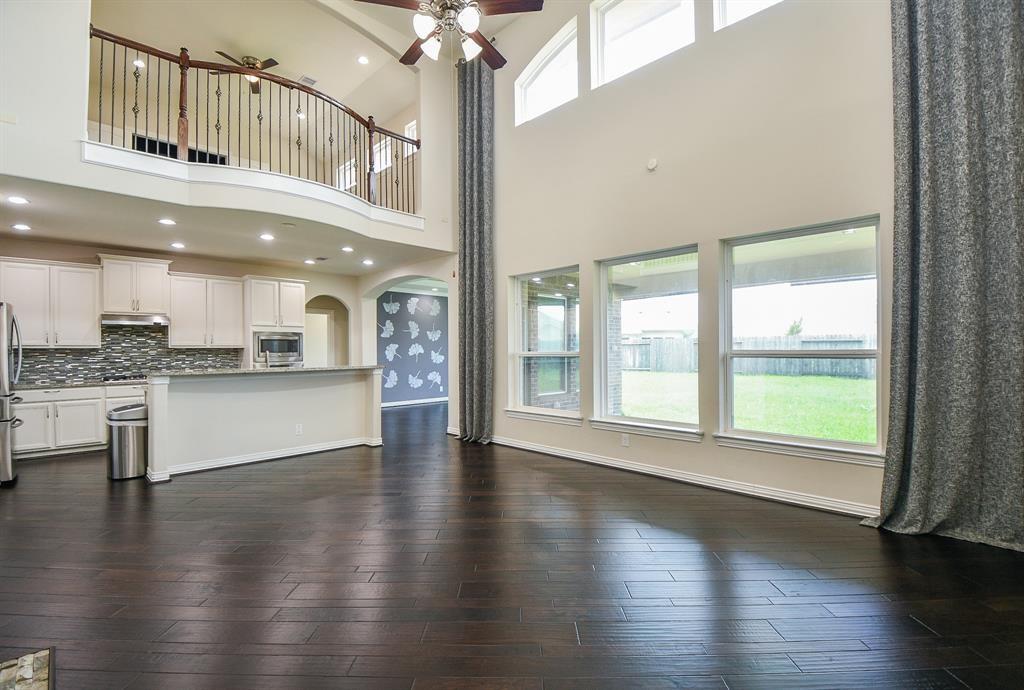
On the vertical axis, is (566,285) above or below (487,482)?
above

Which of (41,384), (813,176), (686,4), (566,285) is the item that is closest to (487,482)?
(566,285)

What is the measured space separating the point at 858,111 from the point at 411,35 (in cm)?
563

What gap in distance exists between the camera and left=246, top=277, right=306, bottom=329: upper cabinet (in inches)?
266

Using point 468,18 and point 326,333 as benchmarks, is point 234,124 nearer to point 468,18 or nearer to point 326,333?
point 326,333

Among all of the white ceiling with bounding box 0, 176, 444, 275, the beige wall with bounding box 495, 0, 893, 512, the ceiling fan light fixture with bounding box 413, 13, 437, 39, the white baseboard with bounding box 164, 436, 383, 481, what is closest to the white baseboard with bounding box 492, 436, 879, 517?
the beige wall with bounding box 495, 0, 893, 512

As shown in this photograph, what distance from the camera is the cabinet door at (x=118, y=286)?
18.5ft

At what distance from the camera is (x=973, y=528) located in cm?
270

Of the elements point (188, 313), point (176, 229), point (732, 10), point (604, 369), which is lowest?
point (604, 369)

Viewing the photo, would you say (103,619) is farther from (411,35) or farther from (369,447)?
(411,35)

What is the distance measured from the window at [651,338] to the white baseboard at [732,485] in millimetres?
478

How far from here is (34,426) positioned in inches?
198

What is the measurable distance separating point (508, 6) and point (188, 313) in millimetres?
5976

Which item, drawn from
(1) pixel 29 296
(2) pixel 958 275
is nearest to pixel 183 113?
(1) pixel 29 296

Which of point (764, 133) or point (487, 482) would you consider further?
point (487, 482)
